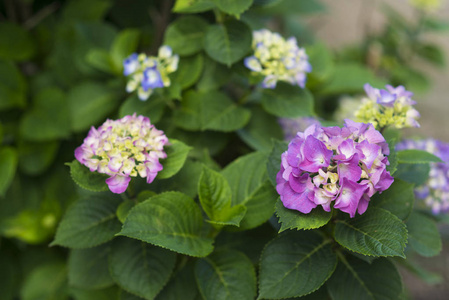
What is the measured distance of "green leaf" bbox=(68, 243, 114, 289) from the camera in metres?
1.32

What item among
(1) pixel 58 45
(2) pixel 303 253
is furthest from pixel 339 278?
(1) pixel 58 45

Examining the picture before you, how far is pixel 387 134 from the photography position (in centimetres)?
138

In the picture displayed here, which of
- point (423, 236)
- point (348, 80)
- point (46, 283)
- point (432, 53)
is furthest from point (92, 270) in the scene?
point (432, 53)

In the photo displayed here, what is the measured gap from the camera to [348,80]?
6.57ft

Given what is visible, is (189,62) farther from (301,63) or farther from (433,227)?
(433,227)

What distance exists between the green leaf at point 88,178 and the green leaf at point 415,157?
757 millimetres

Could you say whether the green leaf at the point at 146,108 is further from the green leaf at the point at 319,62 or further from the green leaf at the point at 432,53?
the green leaf at the point at 432,53

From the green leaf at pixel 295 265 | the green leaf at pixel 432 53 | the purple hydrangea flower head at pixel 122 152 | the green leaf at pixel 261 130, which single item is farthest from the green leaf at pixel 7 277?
the green leaf at pixel 432 53

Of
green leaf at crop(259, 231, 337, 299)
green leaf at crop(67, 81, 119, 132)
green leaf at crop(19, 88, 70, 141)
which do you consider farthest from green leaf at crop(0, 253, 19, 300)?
green leaf at crop(259, 231, 337, 299)

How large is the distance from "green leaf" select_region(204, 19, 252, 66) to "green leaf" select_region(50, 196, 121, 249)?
0.56 meters

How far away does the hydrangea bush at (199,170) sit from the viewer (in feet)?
3.30

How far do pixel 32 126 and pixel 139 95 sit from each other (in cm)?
63

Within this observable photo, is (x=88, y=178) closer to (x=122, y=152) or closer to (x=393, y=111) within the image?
(x=122, y=152)

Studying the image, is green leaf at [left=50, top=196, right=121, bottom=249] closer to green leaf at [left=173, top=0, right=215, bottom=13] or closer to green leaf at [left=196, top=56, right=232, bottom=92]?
green leaf at [left=196, top=56, right=232, bottom=92]
